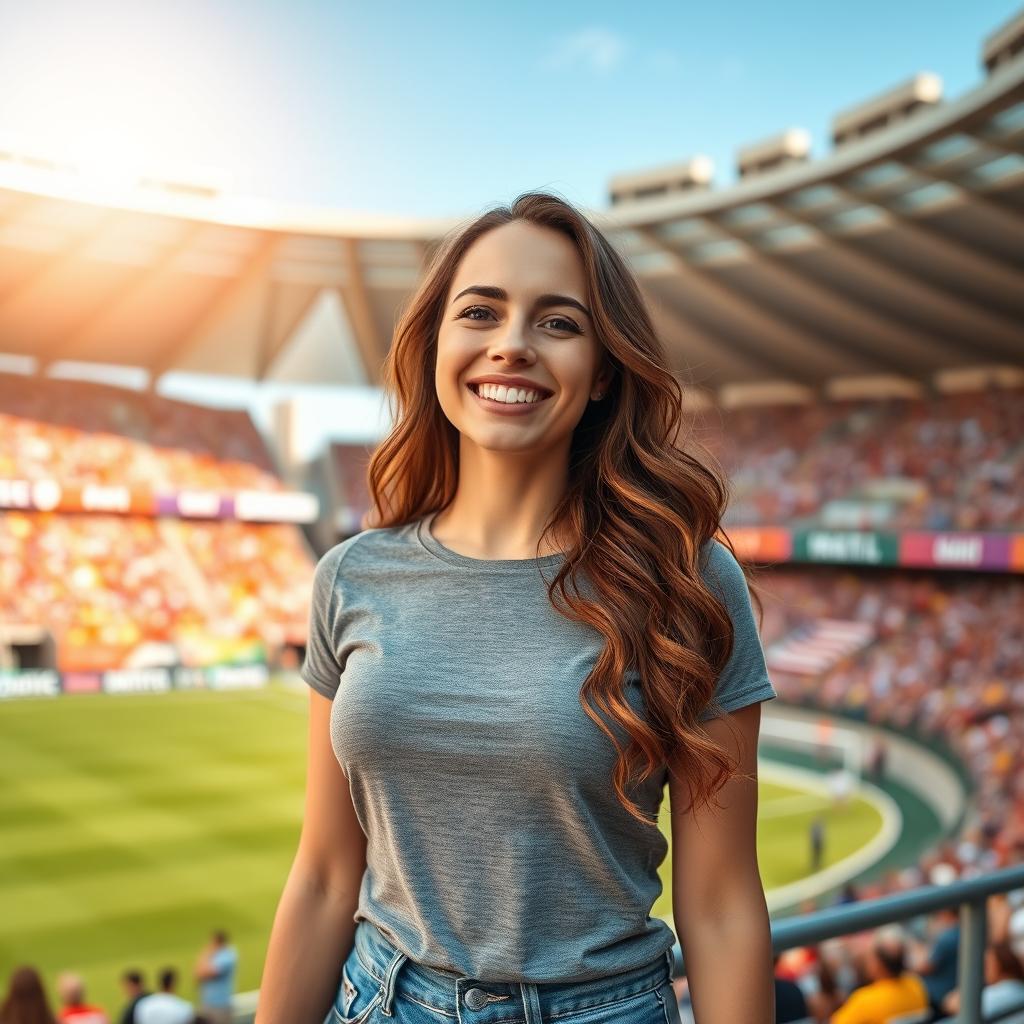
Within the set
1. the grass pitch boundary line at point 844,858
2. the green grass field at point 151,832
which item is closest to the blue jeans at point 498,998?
the green grass field at point 151,832

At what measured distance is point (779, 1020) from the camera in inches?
141

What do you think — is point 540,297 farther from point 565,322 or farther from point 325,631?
point 325,631

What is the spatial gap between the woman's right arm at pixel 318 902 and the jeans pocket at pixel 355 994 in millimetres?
39

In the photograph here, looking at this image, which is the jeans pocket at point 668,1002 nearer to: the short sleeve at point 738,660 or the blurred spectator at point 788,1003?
the short sleeve at point 738,660

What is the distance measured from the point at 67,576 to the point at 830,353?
1954 cm

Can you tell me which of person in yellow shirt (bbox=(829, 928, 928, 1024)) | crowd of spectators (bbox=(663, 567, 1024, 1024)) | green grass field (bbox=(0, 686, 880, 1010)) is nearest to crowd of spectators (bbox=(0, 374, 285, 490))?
green grass field (bbox=(0, 686, 880, 1010))

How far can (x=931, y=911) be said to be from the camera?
277 centimetres

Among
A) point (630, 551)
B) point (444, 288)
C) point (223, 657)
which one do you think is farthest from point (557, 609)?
point (223, 657)

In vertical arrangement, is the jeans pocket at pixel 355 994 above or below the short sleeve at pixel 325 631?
below

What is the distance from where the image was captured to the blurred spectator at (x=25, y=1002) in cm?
595

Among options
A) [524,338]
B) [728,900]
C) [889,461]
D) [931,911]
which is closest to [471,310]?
[524,338]

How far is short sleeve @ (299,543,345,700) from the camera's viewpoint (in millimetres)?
1885

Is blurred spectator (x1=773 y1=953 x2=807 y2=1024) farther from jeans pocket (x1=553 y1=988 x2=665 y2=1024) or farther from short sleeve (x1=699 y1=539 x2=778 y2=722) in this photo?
short sleeve (x1=699 y1=539 x2=778 y2=722)

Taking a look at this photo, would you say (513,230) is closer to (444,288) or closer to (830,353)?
(444,288)
